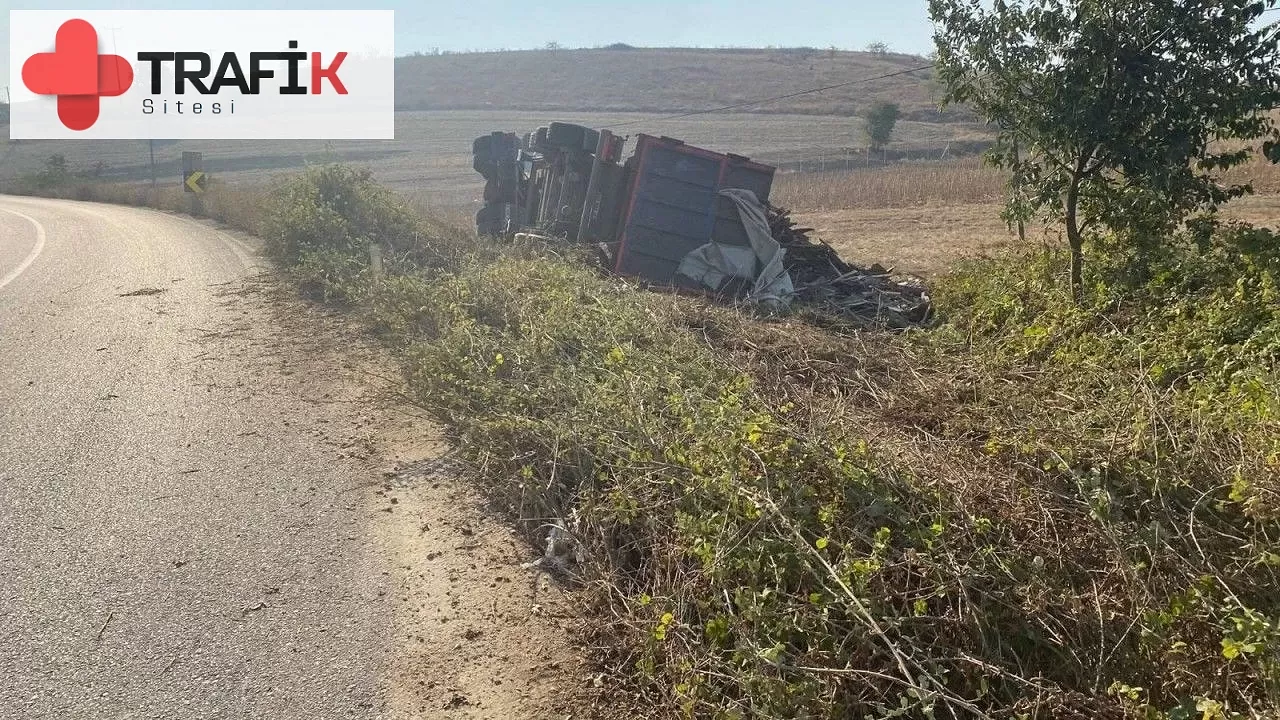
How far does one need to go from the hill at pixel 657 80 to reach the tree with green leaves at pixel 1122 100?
58008 mm

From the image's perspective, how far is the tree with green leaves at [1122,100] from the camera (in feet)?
23.7

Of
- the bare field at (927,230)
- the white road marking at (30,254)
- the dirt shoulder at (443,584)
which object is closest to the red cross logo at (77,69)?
the white road marking at (30,254)

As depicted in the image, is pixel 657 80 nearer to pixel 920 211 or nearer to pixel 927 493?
pixel 920 211

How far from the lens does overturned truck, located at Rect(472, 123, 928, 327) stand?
11500 millimetres

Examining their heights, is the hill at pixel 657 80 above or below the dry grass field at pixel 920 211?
above

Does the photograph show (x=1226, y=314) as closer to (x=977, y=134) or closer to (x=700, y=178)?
(x=700, y=178)

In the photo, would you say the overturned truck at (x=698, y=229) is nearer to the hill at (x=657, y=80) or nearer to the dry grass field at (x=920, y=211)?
the dry grass field at (x=920, y=211)

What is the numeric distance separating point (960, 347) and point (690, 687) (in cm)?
486

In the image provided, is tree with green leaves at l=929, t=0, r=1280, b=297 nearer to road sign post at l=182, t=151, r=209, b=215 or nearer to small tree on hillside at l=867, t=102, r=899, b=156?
road sign post at l=182, t=151, r=209, b=215

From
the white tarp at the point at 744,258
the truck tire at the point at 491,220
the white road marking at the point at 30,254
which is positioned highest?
the white tarp at the point at 744,258

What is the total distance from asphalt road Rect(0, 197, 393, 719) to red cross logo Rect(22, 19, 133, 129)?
29938 millimetres

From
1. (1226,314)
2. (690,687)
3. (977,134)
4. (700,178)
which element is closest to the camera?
(690,687)

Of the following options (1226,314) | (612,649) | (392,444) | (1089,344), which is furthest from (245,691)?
(1226,314)

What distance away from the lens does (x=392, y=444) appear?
257 inches
